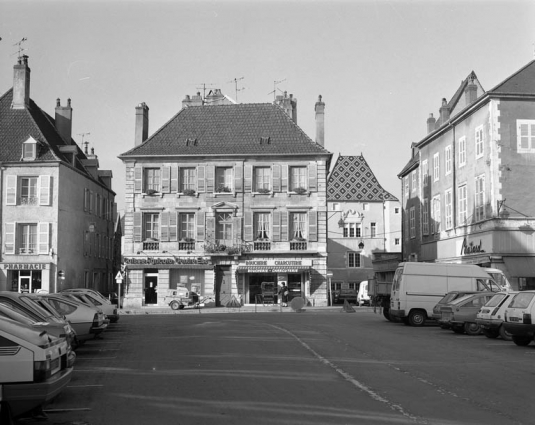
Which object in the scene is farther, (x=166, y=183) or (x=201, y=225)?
(x=166, y=183)

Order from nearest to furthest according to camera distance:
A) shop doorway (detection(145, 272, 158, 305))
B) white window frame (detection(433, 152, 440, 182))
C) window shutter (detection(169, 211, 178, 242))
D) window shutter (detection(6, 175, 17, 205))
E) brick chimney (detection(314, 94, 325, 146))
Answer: window shutter (detection(6, 175, 17, 205)) → white window frame (detection(433, 152, 440, 182)) → shop doorway (detection(145, 272, 158, 305)) → window shutter (detection(169, 211, 178, 242)) → brick chimney (detection(314, 94, 325, 146))

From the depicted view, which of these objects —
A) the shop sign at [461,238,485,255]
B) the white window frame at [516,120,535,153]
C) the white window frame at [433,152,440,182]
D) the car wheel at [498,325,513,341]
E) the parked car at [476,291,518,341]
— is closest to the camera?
the parked car at [476,291,518,341]

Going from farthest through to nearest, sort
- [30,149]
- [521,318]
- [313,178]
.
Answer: [313,178], [30,149], [521,318]

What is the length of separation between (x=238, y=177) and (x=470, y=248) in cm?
1672

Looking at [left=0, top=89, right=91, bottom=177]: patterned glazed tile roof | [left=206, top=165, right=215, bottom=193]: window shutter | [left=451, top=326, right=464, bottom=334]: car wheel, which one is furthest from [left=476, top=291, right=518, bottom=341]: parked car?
[left=0, top=89, right=91, bottom=177]: patterned glazed tile roof

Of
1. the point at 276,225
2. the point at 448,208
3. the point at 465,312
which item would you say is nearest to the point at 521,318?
the point at 465,312

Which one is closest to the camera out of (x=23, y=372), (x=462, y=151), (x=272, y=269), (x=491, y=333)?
(x=23, y=372)

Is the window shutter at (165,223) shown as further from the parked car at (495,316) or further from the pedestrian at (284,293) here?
the parked car at (495,316)

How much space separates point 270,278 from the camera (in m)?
48.1

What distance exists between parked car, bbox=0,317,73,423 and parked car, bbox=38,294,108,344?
9.98 m

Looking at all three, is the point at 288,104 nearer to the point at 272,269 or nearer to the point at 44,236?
the point at 272,269

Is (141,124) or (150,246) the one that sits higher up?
(141,124)

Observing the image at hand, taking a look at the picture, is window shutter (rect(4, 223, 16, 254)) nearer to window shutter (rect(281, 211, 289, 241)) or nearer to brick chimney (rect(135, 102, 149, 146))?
brick chimney (rect(135, 102, 149, 146))

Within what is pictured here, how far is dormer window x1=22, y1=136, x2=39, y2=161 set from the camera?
45.8 metres
